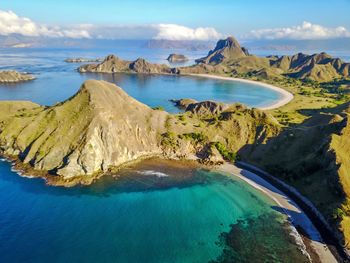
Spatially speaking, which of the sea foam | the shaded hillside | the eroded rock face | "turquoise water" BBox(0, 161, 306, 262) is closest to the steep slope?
"turquoise water" BBox(0, 161, 306, 262)

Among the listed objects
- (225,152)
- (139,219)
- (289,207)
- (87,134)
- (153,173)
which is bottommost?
(139,219)

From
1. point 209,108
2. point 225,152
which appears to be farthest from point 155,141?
point 209,108

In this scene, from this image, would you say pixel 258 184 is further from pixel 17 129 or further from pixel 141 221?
pixel 17 129

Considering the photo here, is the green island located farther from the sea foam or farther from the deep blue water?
the sea foam

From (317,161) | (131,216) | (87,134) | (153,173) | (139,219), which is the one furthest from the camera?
(87,134)

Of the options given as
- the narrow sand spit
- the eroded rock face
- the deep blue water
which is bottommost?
the deep blue water

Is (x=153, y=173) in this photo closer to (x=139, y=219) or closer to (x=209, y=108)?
(x=139, y=219)

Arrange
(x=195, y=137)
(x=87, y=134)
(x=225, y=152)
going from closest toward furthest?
(x=87, y=134)
(x=225, y=152)
(x=195, y=137)

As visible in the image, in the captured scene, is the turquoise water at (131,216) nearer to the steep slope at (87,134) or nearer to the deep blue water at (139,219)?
the deep blue water at (139,219)
